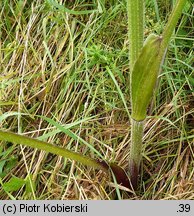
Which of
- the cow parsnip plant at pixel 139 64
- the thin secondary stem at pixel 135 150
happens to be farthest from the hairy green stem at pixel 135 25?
the thin secondary stem at pixel 135 150

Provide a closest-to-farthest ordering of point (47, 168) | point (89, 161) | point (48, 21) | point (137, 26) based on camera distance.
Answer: point (137, 26), point (89, 161), point (47, 168), point (48, 21)

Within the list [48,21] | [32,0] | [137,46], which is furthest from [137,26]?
[32,0]

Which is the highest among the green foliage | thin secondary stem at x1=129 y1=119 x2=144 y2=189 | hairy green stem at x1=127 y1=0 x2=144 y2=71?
hairy green stem at x1=127 y1=0 x2=144 y2=71

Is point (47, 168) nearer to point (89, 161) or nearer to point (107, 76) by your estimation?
point (89, 161)

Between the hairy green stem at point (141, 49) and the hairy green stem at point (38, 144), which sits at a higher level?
the hairy green stem at point (141, 49)

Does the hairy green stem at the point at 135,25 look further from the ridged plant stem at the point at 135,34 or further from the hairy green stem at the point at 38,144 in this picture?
the hairy green stem at the point at 38,144

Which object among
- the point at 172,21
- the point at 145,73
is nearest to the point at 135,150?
the point at 145,73

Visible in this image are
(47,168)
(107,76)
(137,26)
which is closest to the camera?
(137,26)

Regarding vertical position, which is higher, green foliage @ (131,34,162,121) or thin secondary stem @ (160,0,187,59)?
thin secondary stem @ (160,0,187,59)

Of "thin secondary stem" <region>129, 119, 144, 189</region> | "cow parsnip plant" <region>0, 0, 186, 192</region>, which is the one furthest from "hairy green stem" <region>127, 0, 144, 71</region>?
"thin secondary stem" <region>129, 119, 144, 189</region>

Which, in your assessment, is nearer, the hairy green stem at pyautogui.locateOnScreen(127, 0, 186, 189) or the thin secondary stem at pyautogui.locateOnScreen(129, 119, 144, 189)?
the hairy green stem at pyautogui.locateOnScreen(127, 0, 186, 189)

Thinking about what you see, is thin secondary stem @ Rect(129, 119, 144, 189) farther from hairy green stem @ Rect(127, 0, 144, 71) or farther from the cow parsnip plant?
hairy green stem @ Rect(127, 0, 144, 71)
